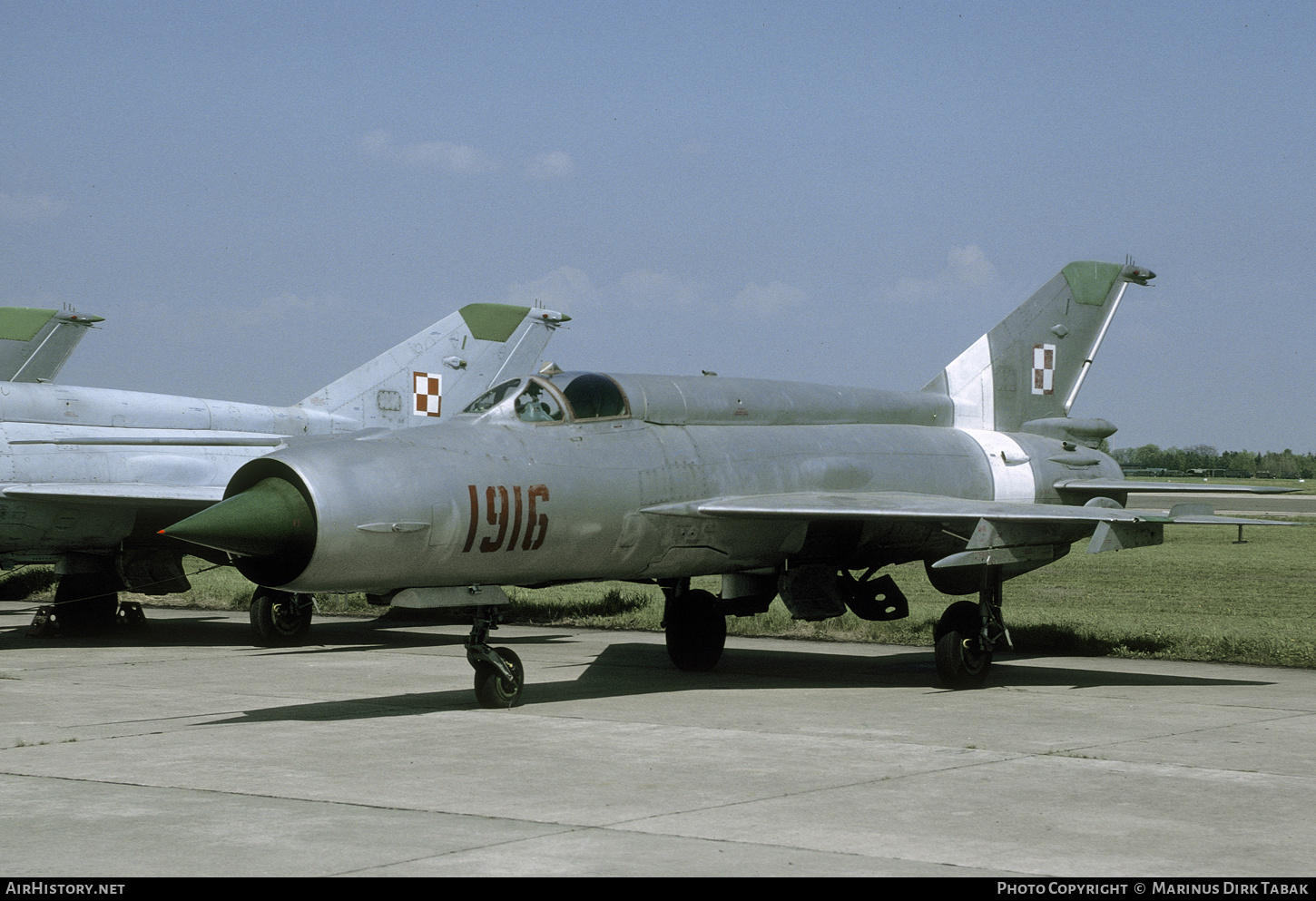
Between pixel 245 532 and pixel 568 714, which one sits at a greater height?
pixel 245 532

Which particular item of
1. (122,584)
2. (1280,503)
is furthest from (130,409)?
(1280,503)

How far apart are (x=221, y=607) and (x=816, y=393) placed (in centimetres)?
1354

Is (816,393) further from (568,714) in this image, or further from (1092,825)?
(1092,825)

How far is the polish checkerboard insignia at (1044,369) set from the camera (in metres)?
16.4

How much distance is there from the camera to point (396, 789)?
7.52 m

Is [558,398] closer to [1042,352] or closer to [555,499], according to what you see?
[555,499]

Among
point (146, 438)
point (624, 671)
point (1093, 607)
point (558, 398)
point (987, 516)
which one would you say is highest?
point (558, 398)

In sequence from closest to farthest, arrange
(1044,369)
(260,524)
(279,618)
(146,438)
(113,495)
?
(260,524)
(1044,369)
(113,495)
(279,618)
(146,438)

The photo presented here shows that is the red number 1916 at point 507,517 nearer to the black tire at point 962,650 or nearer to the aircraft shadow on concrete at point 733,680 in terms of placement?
the aircraft shadow on concrete at point 733,680

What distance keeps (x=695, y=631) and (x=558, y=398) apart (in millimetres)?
3510

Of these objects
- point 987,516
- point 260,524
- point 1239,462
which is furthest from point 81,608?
point 1239,462

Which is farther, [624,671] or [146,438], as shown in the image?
[146,438]

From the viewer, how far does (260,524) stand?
9.02 metres

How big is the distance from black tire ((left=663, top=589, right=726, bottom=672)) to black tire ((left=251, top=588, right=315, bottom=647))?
583cm
